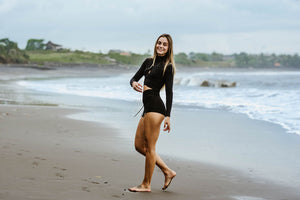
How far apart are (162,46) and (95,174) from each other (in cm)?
Result: 170

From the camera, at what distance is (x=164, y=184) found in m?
4.66

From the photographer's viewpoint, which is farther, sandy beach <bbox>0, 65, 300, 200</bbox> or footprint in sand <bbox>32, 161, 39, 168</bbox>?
footprint in sand <bbox>32, 161, 39, 168</bbox>

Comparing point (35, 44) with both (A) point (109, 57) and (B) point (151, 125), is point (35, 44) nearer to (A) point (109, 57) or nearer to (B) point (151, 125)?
(A) point (109, 57)

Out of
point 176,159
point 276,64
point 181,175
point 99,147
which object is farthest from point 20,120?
point 276,64

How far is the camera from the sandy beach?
4.13 metres

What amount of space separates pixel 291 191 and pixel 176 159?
6.33 ft

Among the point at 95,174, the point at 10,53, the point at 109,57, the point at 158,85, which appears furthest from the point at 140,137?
the point at 109,57

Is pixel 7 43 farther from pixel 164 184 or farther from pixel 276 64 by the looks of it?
pixel 276 64

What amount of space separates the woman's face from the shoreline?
1.50 m

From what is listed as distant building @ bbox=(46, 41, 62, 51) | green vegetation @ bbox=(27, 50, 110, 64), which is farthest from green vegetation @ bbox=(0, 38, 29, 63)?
distant building @ bbox=(46, 41, 62, 51)

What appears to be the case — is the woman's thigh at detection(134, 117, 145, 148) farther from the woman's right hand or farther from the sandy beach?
the sandy beach

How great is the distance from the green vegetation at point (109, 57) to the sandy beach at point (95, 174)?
72.0 metres

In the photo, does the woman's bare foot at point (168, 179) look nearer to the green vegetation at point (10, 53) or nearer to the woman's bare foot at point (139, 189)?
the woman's bare foot at point (139, 189)

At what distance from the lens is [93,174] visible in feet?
16.2
